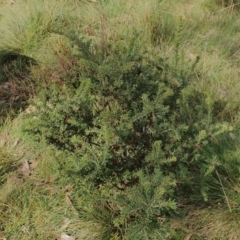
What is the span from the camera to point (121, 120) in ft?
8.21

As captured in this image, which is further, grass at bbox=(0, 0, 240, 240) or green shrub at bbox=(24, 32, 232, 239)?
grass at bbox=(0, 0, 240, 240)

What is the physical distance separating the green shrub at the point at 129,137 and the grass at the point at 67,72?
0.13m

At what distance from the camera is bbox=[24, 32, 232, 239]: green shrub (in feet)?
7.52

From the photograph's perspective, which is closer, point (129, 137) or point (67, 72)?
point (129, 137)

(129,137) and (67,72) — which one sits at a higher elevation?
(67,72)

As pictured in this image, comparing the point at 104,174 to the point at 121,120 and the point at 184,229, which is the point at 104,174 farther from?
the point at 184,229

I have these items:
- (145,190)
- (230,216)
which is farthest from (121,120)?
(230,216)

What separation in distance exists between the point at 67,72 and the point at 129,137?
4.25ft

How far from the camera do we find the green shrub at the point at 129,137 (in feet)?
7.52

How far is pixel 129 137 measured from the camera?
8.39ft

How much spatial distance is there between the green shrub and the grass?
13cm

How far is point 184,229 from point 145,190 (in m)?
0.59

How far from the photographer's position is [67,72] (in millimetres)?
3562

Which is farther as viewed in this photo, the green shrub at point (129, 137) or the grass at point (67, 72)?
the grass at point (67, 72)
